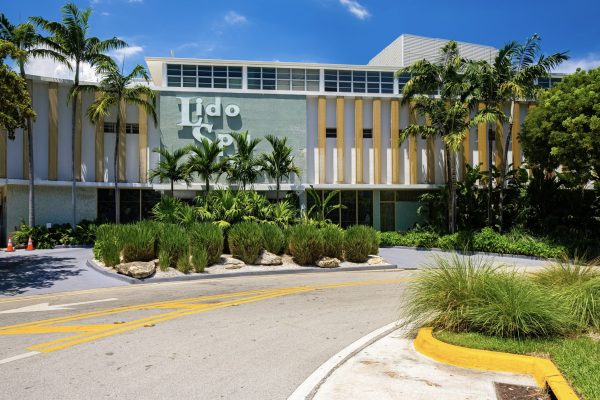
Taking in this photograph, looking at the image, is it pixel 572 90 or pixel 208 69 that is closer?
pixel 572 90

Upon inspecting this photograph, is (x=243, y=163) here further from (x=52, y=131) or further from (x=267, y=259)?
(x=52, y=131)

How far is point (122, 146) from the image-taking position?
28000mm

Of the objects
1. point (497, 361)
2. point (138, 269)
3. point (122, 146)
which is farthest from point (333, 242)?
point (122, 146)

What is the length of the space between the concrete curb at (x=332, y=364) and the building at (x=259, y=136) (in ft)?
69.0

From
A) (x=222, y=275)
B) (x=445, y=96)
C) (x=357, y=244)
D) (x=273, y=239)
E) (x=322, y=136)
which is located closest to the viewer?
(x=222, y=275)

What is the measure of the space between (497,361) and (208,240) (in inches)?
480

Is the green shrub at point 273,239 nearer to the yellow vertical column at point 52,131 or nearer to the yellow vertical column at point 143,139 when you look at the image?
the yellow vertical column at point 143,139

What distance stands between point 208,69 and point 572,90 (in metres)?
19.9

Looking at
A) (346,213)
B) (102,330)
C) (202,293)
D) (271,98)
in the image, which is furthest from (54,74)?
(102,330)

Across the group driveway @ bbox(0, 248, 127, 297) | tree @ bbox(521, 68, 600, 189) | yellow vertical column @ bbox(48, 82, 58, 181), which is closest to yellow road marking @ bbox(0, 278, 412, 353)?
driveway @ bbox(0, 248, 127, 297)

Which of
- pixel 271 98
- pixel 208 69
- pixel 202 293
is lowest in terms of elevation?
pixel 202 293

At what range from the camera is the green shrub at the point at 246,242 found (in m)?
17.6

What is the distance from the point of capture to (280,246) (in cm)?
1866

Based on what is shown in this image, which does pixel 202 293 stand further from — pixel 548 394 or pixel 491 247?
pixel 491 247
